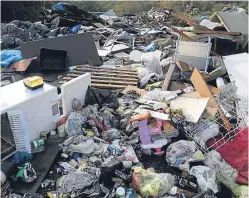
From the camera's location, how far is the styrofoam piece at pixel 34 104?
368cm

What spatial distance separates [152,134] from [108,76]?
2.09m

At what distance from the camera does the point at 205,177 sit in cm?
358

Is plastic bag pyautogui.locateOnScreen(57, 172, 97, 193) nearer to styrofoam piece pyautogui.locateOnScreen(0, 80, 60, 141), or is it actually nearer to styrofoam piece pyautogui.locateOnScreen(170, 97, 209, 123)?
styrofoam piece pyautogui.locateOnScreen(0, 80, 60, 141)

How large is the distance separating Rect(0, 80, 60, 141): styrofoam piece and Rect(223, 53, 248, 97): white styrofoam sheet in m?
2.94

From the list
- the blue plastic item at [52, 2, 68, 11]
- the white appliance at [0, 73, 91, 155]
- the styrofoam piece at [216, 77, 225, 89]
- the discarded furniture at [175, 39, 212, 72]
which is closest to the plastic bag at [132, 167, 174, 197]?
the white appliance at [0, 73, 91, 155]

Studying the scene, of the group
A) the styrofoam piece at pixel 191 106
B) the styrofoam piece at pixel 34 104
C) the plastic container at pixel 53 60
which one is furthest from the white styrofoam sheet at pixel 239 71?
the plastic container at pixel 53 60

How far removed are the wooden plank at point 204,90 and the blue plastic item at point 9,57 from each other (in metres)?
3.56

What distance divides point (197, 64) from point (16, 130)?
3.74 meters

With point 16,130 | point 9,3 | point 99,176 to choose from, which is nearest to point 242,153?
point 99,176

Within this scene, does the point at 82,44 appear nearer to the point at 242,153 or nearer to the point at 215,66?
the point at 215,66

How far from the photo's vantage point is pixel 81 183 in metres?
3.22

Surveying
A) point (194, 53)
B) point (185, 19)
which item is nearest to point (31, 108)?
point (194, 53)

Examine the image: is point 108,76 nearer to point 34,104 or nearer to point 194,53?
point 194,53

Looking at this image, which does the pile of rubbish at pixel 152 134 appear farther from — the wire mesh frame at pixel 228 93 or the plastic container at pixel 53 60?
the plastic container at pixel 53 60
